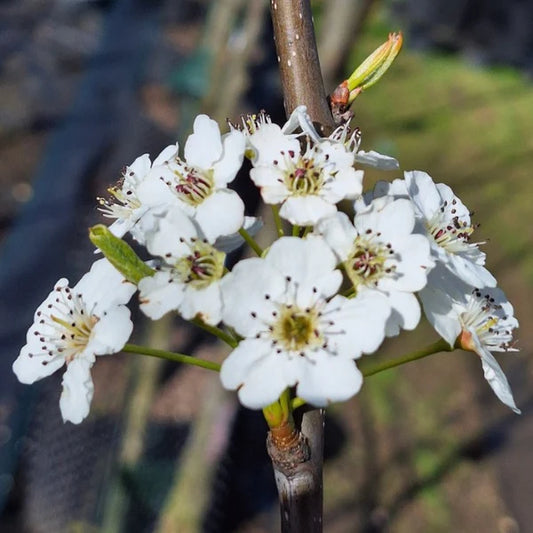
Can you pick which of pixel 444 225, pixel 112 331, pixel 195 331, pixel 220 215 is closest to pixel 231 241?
pixel 220 215

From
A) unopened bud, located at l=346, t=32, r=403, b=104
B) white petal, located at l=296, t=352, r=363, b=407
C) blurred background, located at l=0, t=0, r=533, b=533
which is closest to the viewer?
white petal, located at l=296, t=352, r=363, b=407

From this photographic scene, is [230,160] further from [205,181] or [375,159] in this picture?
[375,159]

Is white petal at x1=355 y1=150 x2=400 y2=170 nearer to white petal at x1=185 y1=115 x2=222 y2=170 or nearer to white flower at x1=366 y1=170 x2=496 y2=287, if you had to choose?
white flower at x1=366 y1=170 x2=496 y2=287

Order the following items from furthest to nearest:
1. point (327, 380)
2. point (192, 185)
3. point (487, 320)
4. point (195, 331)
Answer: point (195, 331)
point (487, 320)
point (192, 185)
point (327, 380)

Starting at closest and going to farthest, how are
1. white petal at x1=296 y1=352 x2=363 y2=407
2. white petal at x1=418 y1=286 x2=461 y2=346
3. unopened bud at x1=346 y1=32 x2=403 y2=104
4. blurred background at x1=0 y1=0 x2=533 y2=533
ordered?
white petal at x1=296 y1=352 x2=363 y2=407 < white petal at x1=418 y1=286 x2=461 y2=346 < unopened bud at x1=346 y1=32 x2=403 y2=104 < blurred background at x1=0 y1=0 x2=533 y2=533

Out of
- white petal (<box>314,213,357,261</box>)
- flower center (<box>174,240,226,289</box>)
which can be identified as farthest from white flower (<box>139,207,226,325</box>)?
white petal (<box>314,213,357,261</box>)

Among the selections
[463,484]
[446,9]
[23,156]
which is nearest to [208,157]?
[463,484]

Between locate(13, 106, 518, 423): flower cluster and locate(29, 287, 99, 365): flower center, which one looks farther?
locate(29, 287, 99, 365): flower center
